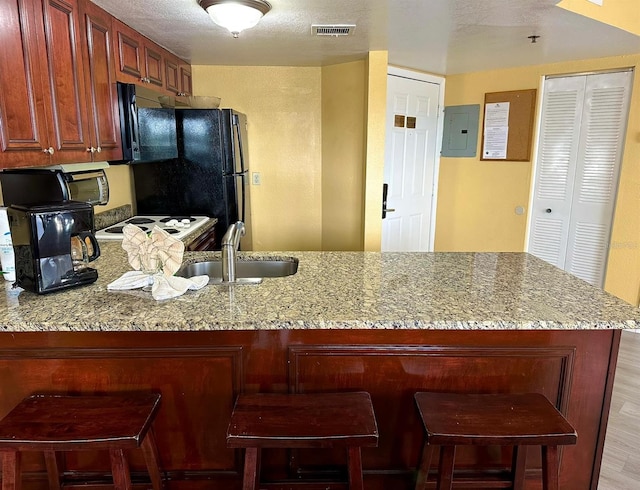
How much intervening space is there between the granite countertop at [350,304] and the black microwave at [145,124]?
95 cm

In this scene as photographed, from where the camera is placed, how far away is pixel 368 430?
4.04ft

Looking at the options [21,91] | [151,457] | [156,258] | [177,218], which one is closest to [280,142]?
[177,218]

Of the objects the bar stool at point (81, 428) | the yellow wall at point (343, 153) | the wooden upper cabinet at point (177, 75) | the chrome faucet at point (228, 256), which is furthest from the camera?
the yellow wall at point (343, 153)

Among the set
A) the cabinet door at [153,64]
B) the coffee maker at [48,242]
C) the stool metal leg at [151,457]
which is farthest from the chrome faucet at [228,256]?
the cabinet door at [153,64]

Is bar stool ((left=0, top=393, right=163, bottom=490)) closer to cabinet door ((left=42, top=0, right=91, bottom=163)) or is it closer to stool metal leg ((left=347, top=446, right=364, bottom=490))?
stool metal leg ((left=347, top=446, right=364, bottom=490))

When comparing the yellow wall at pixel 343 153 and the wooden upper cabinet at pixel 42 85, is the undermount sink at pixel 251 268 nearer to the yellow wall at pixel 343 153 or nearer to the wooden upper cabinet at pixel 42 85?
the wooden upper cabinet at pixel 42 85

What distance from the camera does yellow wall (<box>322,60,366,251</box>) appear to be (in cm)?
346

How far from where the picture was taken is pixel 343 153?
3.68 m

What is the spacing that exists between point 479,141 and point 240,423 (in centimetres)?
356

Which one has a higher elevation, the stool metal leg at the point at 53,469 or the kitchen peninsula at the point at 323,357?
the kitchen peninsula at the point at 323,357

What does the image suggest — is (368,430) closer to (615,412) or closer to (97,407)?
(97,407)

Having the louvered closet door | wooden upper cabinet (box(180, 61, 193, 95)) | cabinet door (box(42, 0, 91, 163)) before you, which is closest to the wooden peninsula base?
cabinet door (box(42, 0, 91, 163))

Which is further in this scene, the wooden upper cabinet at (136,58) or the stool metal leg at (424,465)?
the wooden upper cabinet at (136,58)

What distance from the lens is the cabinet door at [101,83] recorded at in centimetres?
211
